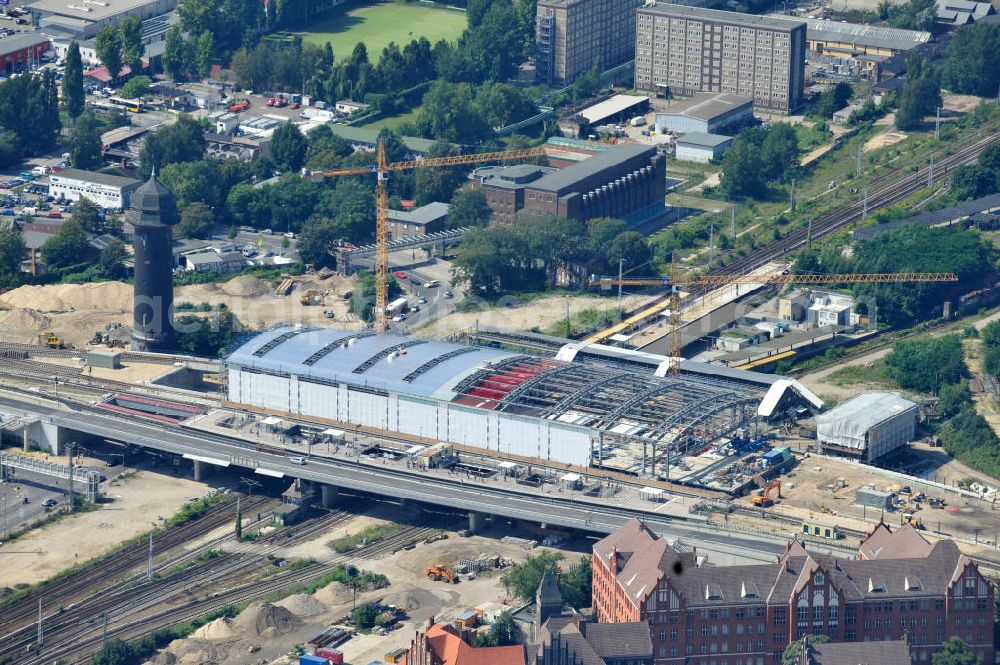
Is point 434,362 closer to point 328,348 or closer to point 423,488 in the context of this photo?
point 328,348

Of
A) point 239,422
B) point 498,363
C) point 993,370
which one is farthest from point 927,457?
point 239,422

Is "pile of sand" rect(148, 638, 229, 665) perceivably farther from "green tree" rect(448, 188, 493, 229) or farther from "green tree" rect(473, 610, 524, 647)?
"green tree" rect(448, 188, 493, 229)

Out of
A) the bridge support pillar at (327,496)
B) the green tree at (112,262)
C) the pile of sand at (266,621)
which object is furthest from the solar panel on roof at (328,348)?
the green tree at (112,262)

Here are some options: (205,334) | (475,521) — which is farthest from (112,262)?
(475,521)

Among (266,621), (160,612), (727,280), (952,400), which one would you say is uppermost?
(727,280)

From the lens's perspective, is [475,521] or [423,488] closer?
[475,521]

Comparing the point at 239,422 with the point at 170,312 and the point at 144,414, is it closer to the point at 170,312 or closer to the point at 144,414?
the point at 144,414

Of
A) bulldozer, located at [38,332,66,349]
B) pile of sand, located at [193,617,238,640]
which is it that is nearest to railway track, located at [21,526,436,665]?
pile of sand, located at [193,617,238,640]
